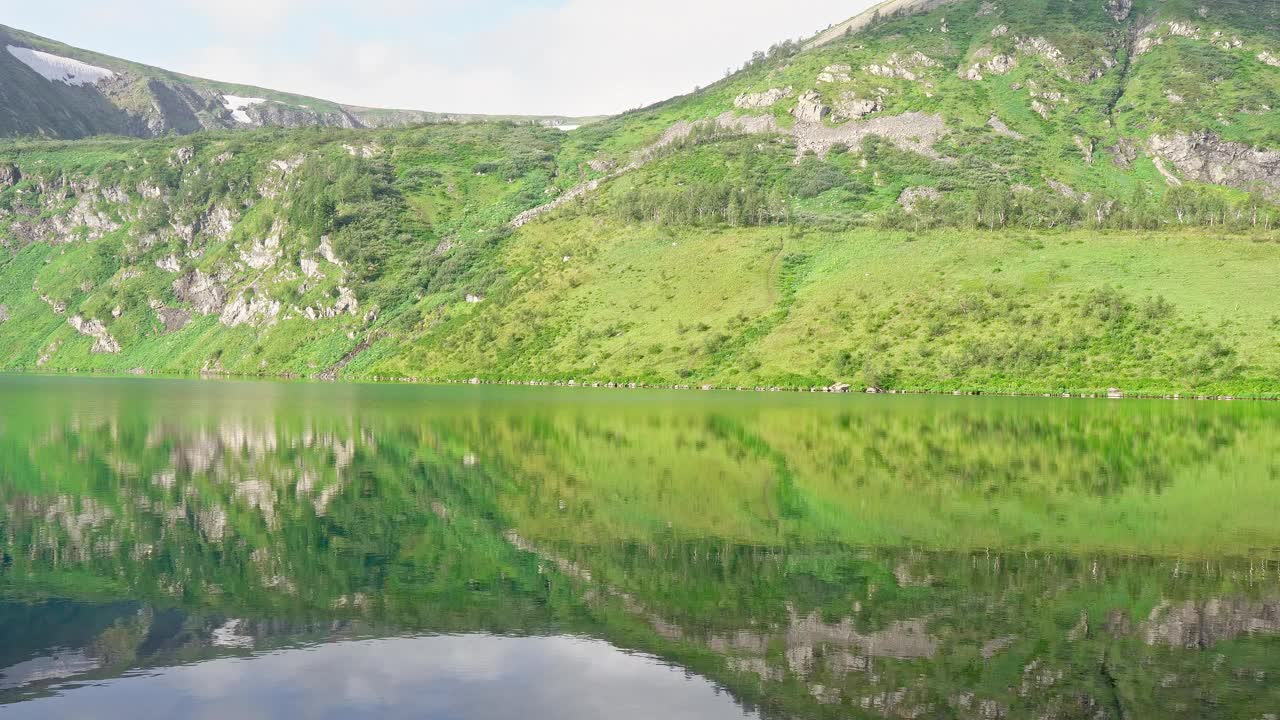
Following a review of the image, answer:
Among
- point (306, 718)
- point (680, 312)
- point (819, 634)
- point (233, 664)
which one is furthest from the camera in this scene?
point (680, 312)

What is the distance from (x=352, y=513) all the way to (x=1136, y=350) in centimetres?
12910

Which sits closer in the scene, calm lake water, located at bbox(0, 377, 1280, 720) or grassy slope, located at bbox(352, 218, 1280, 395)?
calm lake water, located at bbox(0, 377, 1280, 720)

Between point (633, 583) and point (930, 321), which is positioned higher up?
point (930, 321)

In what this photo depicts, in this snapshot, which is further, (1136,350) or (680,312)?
(680,312)

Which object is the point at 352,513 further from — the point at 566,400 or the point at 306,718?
the point at 566,400

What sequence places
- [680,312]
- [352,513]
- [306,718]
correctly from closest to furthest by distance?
[306,718] → [352,513] → [680,312]

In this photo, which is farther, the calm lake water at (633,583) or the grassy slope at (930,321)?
the grassy slope at (930,321)

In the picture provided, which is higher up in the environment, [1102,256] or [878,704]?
[1102,256]

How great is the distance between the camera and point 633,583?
994 inches

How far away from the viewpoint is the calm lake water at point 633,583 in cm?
1770

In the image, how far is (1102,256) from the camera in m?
168

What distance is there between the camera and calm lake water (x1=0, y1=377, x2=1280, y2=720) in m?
17.7

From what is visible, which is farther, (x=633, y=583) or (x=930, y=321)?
(x=930, y=321)

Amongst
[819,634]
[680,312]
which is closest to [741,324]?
[680,312]
